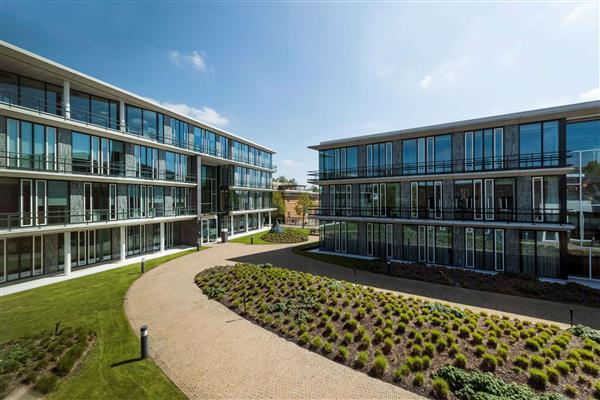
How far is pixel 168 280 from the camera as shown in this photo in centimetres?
1708

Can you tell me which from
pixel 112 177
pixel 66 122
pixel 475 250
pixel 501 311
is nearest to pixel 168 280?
pixel 112 177

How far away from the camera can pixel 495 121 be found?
18203 millimetres

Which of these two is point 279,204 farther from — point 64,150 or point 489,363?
point 489,363

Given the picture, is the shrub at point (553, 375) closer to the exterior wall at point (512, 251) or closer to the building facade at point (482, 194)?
the building facade at point (482, 194)

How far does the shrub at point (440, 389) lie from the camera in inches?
274

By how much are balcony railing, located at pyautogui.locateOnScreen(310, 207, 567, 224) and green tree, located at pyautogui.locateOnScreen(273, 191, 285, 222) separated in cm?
2395

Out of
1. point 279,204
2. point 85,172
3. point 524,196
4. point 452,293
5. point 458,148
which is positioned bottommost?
point 452,293

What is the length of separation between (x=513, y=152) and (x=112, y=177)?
2979 cm

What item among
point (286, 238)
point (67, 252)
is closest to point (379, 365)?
point (67, 252)

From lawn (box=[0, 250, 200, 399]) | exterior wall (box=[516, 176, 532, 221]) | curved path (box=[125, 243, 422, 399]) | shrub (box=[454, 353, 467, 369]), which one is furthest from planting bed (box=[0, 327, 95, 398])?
exterior wall (box=[516, 176, 532, 221])

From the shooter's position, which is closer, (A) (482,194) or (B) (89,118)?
(A) (482,194)

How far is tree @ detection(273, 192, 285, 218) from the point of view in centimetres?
4916

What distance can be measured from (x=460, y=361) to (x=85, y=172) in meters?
24.8

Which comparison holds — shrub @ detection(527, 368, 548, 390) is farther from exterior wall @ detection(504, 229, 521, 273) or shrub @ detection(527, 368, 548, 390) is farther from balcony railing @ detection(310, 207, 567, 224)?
balcony railing @ detection(310, 207, 567, 224)
